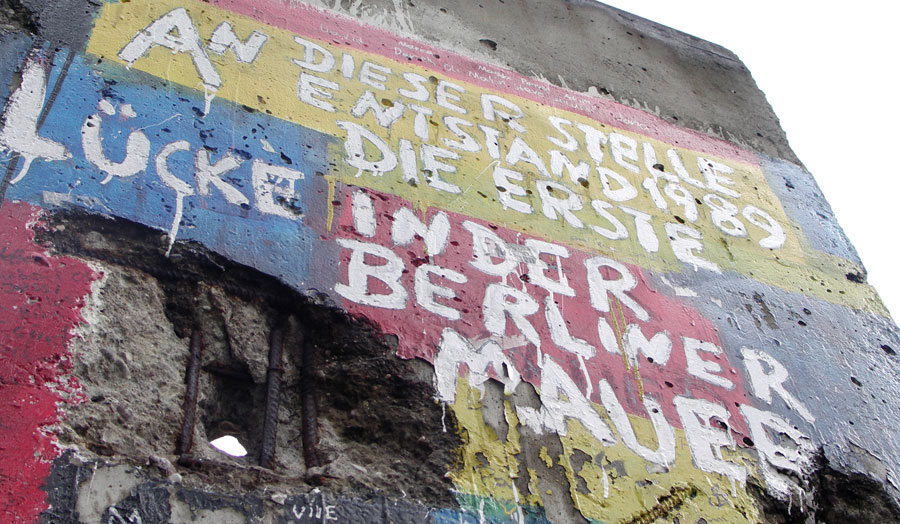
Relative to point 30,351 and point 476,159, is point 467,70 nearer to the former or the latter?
point 476,159

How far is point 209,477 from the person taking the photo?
6.16 feet

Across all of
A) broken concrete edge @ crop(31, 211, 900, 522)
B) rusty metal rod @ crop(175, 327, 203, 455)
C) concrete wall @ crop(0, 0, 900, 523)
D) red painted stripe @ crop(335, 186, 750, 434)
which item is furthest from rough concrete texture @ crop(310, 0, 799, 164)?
rusty metal rod @ crop(175, 327, 203, 455)

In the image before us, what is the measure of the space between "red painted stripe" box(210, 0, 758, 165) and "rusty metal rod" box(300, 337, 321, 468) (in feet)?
4.50

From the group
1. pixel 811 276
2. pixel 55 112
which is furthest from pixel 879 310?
pixel 55 112

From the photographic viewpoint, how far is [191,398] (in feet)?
6.76

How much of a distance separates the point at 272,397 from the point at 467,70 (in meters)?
1.73

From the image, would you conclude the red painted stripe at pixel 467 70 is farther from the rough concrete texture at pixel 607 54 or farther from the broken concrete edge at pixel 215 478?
the broken concrete edge at pixel 215 478

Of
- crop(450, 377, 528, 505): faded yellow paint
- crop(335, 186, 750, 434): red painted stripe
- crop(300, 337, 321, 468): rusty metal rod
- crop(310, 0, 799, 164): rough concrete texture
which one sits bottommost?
crop(300, 337, 321, 468): rusty metal rod

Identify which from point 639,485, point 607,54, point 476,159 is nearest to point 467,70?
point 476,159

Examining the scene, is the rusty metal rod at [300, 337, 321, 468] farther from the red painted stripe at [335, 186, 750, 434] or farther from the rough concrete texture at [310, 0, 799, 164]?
the rough concrete texture at [310, 0, 799, 164]

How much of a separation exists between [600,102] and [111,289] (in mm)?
2291

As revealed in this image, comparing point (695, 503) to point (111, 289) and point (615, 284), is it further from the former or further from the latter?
point (111, 289)

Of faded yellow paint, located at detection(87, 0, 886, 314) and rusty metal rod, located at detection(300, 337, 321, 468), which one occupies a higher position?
faded yellow paint, located at detection(87, 0, 886, 314)

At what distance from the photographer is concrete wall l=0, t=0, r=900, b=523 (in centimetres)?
194
